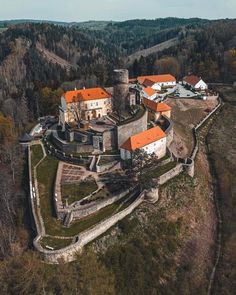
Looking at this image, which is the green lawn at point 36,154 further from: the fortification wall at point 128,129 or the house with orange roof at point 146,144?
the house with orange roof at point 146,144

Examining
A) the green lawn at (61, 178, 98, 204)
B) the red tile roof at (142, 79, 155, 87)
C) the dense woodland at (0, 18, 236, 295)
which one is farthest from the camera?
the red tile roof at (142, 79, 155, 87)

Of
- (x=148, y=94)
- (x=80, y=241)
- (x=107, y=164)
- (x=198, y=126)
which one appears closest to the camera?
(x=80, y=241)

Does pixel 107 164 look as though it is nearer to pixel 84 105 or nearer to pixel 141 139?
pixel 141 139

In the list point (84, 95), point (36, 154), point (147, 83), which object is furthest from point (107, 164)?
point (147, 83)

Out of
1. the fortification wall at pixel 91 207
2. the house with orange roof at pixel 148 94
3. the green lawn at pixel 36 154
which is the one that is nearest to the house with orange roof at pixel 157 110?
the house with orange roof at pixel 148 94

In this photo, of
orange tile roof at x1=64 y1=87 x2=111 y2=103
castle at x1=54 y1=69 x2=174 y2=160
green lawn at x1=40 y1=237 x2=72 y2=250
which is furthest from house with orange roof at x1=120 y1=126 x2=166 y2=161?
green lawn at x1=40 y1=237 x2=72 y2=250

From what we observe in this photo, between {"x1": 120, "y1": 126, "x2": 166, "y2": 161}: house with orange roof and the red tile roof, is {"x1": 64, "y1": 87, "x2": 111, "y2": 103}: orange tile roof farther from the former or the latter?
the red tile roof
